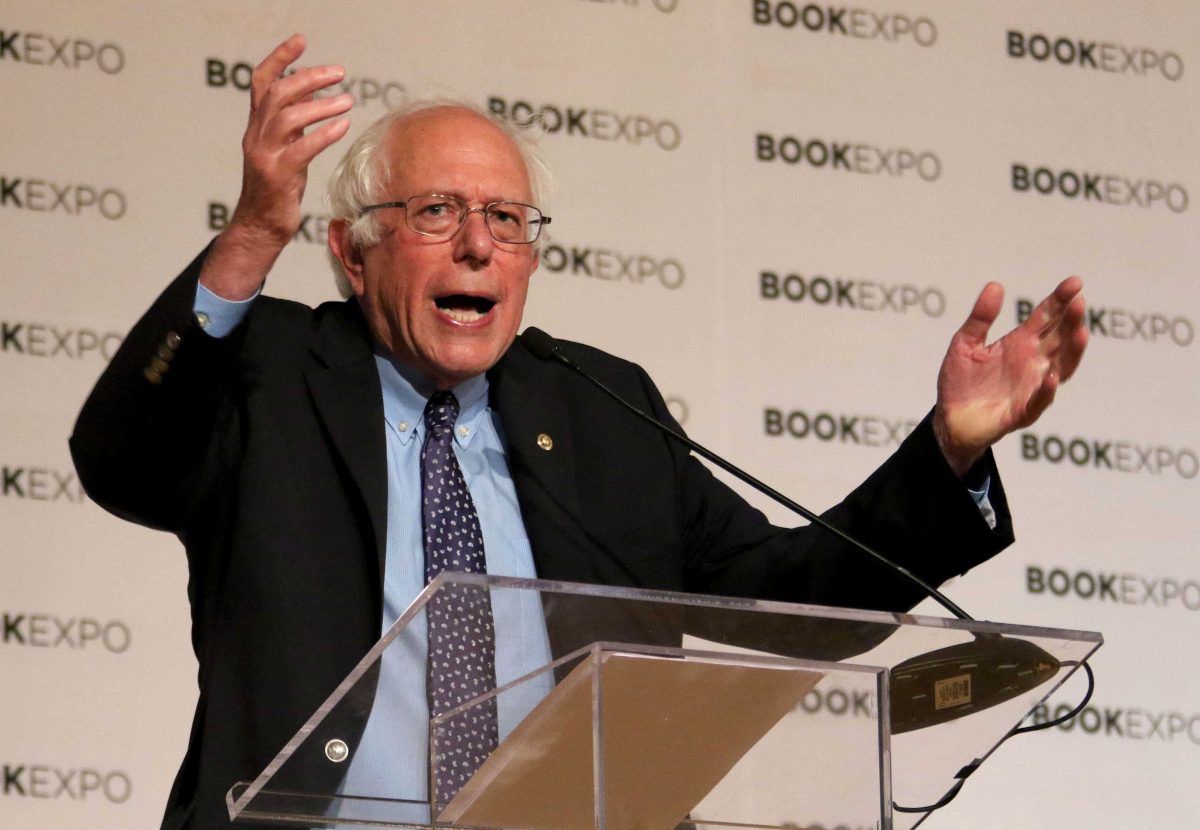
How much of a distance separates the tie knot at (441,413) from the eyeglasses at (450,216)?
19 centimetres

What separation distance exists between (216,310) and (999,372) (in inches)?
31.0

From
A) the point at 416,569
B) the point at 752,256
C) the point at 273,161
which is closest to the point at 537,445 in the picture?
the point at 416,569

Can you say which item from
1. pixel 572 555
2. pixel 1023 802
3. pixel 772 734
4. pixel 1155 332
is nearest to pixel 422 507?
pixel 572 555

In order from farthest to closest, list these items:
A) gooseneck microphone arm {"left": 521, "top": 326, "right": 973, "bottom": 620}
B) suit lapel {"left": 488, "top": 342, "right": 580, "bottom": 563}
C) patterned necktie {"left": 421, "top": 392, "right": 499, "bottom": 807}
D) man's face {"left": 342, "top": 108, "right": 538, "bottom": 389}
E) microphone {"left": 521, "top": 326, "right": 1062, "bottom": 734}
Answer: man's face {"left": 342, "top": 108, "right": 538, "bottom": 389}
suit lapel {"left": 488, "top": 342, "right": 580, "bottom": 563}
gooseneck microphone arm {"left": 521, "top": 326, "right": 973, "bottom": 620}
microphone {"left": 521, "top": 326, "right": 1062, "bottom": 734}
patterned necktie {"left": 421, "top": 392, "right": 499, "bottom": 807}

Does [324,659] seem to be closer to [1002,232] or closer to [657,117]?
[657,117]

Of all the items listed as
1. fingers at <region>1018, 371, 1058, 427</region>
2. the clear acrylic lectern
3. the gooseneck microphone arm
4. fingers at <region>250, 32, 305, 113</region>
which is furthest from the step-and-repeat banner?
the clear acrylic lectern

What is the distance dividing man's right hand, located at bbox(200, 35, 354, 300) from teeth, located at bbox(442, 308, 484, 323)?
35 cm

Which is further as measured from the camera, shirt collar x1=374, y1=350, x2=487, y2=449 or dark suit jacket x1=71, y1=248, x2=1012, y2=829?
shirt collar x1=374, y1=350, x2=487, y2=449

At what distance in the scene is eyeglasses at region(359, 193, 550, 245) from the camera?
2.20 meters

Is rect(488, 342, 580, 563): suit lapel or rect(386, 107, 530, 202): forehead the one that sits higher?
rect(386, 107, 530, 202): forehead

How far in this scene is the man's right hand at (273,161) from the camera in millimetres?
1737

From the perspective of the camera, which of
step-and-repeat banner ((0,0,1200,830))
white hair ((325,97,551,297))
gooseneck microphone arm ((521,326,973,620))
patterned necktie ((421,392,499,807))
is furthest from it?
step-and-repeat banner ((0,0,1200,830))

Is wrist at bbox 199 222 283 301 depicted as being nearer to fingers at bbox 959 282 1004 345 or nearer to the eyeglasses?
the eyeglasses

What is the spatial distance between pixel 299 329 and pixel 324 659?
438mm
